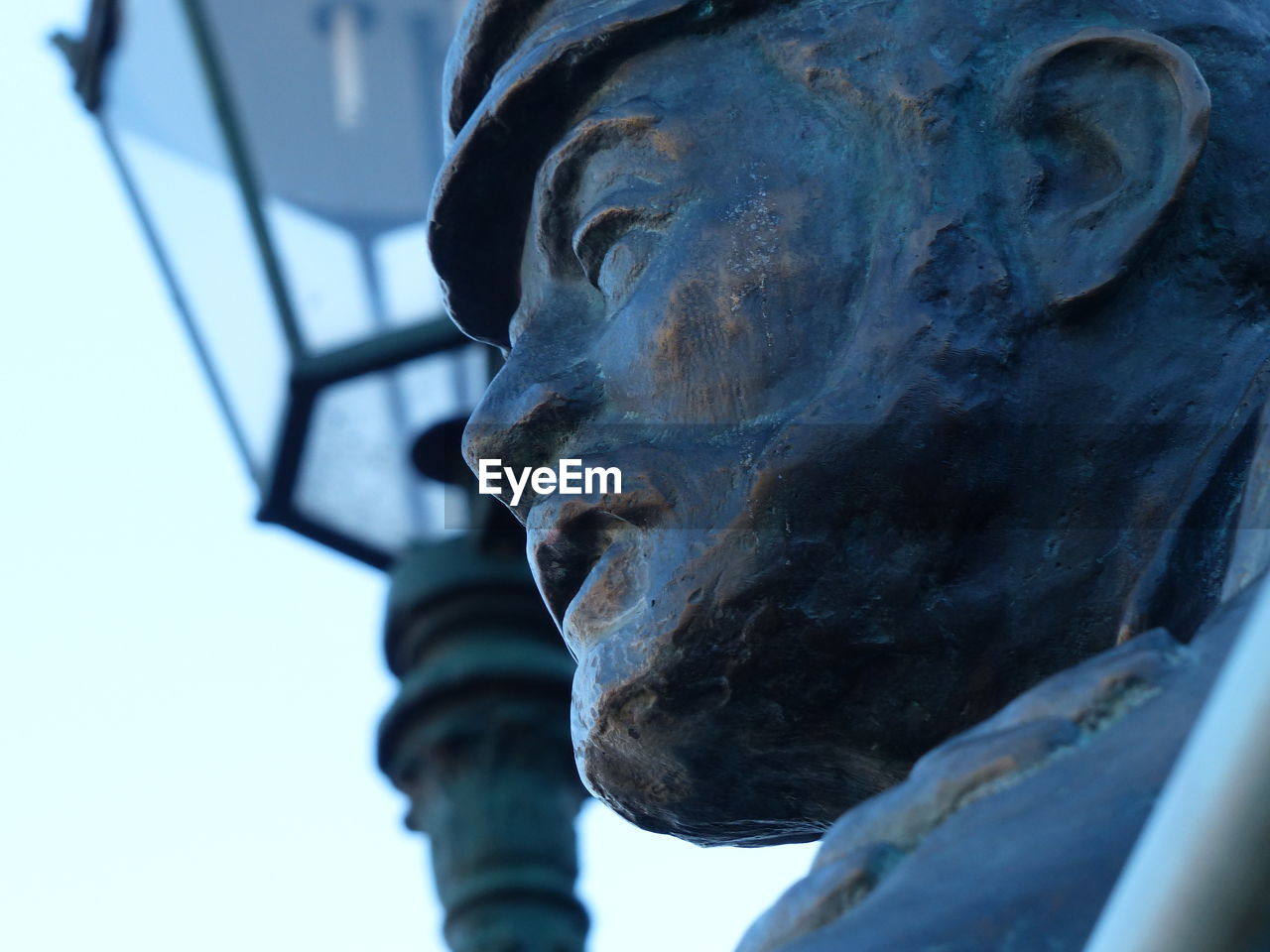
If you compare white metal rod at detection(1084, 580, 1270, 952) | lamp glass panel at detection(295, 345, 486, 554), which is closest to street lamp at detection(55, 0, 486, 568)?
lamp glass panel at detection(295, 345, 486, 554)

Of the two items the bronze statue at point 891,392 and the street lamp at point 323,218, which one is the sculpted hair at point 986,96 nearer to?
the bronze statue at point 891,392

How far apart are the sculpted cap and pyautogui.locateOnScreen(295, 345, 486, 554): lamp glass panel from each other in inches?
77.9

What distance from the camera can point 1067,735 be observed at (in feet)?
6.59

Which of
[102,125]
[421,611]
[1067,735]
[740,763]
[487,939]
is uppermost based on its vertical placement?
[1067,735]

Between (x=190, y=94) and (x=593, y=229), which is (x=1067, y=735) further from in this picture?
(x=190, y=94)

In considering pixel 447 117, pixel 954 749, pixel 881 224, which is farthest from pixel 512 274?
pixel 954 749

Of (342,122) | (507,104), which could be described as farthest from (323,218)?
(507,104)

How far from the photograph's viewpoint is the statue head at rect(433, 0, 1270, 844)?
259 cm

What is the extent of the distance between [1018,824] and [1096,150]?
3.35 feet

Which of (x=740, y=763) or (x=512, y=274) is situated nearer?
(x=740, y=763)

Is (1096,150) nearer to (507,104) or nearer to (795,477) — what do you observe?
(795,477)

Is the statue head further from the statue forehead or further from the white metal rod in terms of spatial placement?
the white metal rod

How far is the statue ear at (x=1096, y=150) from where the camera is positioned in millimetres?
2650

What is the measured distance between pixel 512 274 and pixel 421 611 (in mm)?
2132
